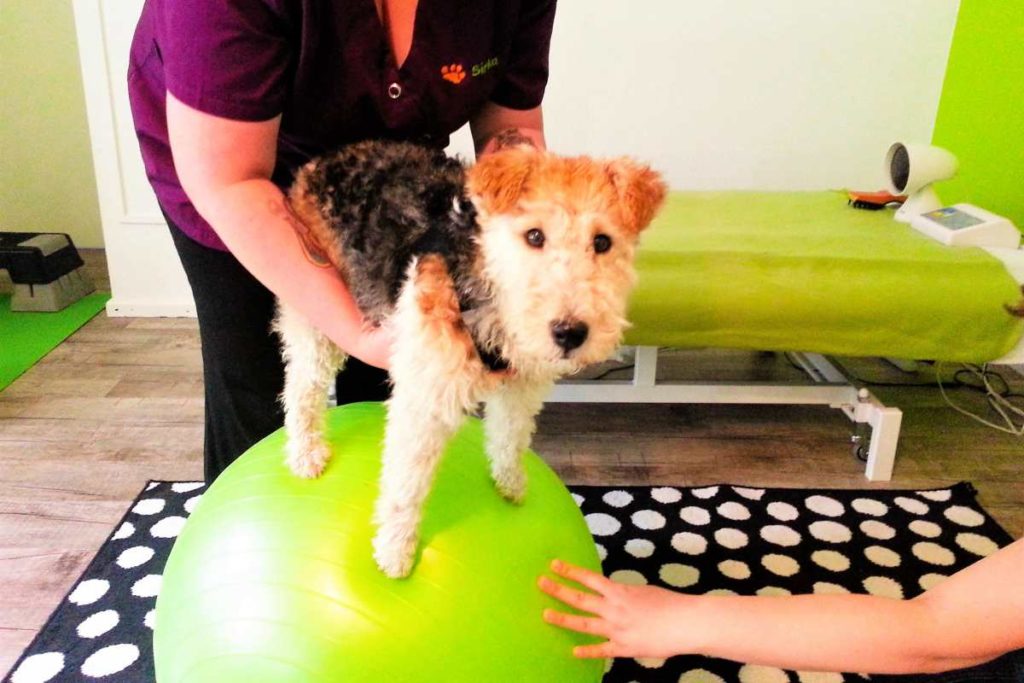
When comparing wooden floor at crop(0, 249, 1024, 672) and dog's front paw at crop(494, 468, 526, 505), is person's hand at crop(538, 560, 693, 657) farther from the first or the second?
wooden floor at crop(0, 249, 1024, 672)

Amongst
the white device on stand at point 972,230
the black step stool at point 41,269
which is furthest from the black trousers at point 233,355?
the black step stool at point 41,269

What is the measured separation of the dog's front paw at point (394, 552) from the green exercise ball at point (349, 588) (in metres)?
0.01

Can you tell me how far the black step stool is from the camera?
3092mm

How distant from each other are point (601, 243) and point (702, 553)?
1153 millimetres

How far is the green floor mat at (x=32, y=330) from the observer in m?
2.76

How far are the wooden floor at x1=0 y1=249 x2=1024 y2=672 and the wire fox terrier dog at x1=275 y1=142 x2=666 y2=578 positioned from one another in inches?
46.2

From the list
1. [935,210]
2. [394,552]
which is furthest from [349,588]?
[935,210]

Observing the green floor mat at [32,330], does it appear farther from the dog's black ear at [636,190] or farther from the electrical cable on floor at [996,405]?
the electrical cable on floor at [996,405]

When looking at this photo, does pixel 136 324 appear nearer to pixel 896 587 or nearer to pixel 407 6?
pixel 407 6

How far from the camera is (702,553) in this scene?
183 cm

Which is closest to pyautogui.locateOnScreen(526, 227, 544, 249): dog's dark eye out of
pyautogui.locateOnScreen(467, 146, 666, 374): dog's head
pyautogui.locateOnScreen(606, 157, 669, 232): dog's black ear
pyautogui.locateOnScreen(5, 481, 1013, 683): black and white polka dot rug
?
pyautogui.locateOnScreen(467, 146, 666, 374): dog's head

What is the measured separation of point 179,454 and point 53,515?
1.20 feet

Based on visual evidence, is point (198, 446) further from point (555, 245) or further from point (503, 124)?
point (555, 245)

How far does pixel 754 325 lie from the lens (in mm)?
2000
